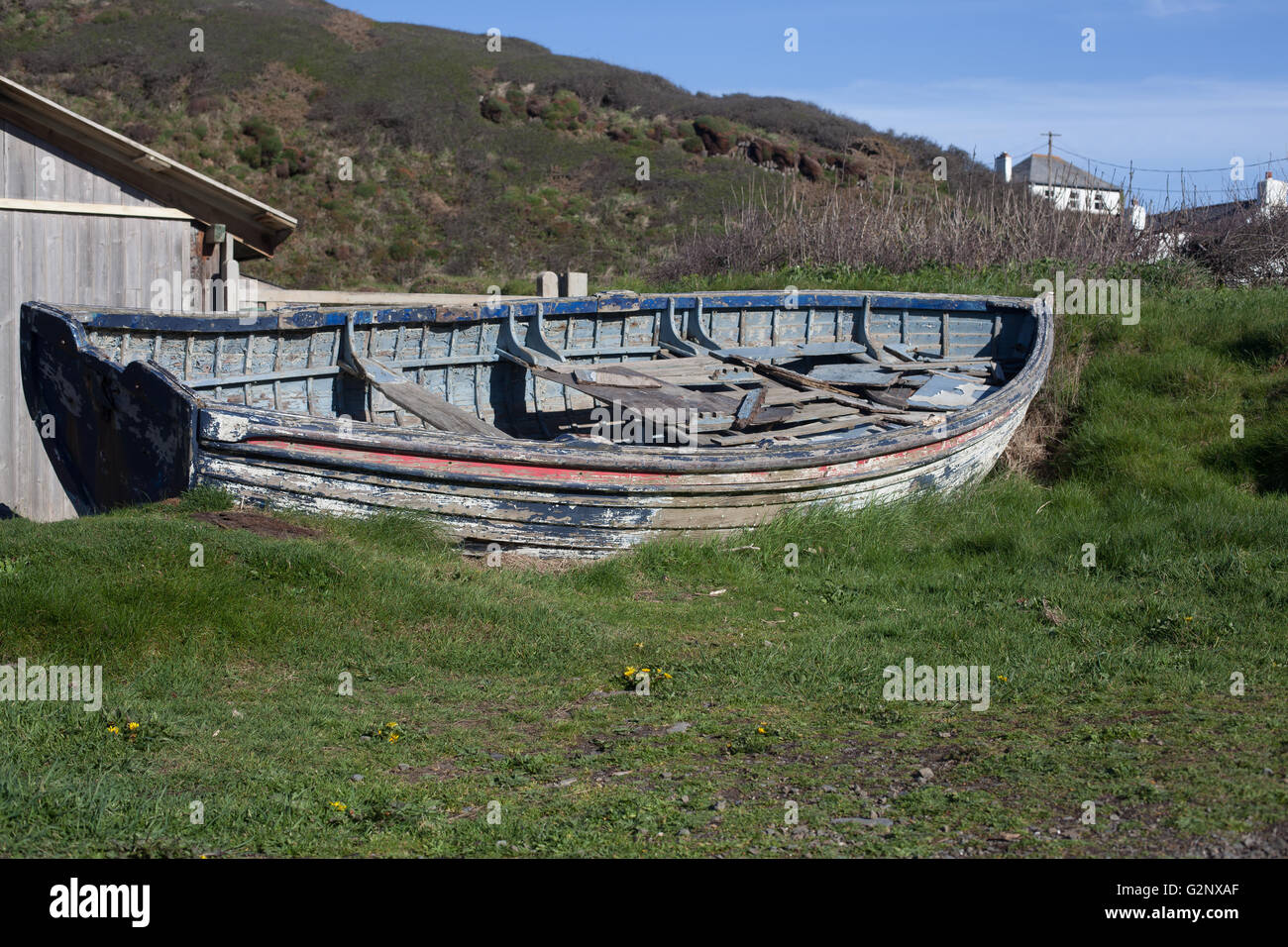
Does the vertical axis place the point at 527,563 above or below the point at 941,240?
below

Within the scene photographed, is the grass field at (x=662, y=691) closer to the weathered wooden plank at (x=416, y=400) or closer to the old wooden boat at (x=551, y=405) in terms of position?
the old wooden boat at (x=551, y=405)

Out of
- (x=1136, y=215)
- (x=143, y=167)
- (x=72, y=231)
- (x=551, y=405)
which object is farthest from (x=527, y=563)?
(x=1136, y=215)

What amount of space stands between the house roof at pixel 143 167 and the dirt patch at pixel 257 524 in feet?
14.7

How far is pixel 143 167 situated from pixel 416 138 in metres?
31.4

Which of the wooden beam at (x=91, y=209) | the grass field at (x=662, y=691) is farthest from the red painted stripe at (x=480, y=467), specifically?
the wooden beam at (x=91, y=209)

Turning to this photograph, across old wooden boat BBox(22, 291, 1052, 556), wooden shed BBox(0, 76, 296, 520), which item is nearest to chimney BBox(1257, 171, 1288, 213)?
old wooden boat BBox(22, 291, 1052, 556)

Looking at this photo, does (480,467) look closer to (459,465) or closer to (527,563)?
(459,465)

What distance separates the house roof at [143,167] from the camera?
9.60 metres

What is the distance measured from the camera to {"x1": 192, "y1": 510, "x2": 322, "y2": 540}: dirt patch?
22.0ft

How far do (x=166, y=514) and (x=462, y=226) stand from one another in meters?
30.3

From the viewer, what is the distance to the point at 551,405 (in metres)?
11.0

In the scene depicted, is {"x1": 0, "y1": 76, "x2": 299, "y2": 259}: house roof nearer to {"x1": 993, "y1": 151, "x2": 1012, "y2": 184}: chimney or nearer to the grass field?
the grass field
